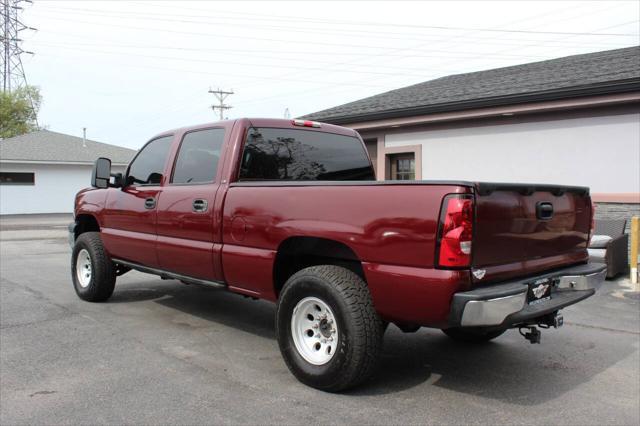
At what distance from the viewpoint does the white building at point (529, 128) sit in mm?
9070

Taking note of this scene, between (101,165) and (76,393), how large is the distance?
303cm

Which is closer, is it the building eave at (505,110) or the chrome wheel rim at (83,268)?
the chrome wheel rim at (83,268)

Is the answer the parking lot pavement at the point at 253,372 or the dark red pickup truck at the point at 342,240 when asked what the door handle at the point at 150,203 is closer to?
the dark red pickup truck at the point at 342,240

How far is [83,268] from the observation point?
22.3 feet

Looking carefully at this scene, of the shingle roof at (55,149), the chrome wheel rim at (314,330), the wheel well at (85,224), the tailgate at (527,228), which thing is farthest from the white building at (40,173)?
the tailgate at (527,228)

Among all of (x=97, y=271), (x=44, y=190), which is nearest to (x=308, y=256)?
(x=97, y=271)

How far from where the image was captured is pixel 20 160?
88.2 ft

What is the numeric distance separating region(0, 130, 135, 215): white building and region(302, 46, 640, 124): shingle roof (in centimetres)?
1920

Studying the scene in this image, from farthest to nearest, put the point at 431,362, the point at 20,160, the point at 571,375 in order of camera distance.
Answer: the point at 20,160 < the point at 431,362 < the point at 571,375

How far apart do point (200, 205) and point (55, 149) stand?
28540 millimetres

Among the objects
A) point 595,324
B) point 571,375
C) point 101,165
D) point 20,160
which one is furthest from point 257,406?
point 20,160

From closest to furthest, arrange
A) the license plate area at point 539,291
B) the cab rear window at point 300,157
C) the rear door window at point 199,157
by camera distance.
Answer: the license plate area at point 539,291 → the cab rear window at point 300,157 → the rear door window at point 199,157

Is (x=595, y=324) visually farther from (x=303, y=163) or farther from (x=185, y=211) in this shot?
(x=185, y=211)

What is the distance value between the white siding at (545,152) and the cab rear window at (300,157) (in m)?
5.65
